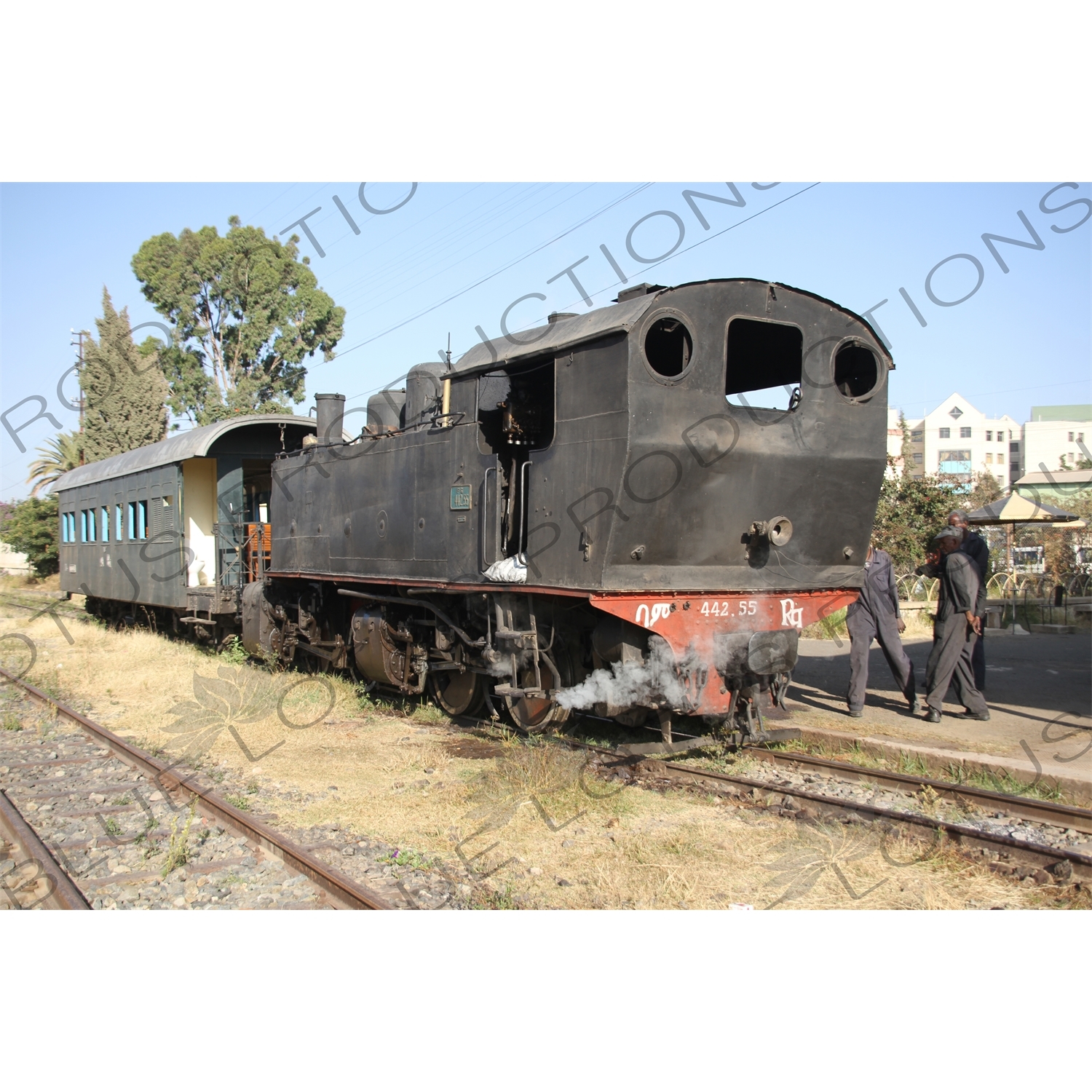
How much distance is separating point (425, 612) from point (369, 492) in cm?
151

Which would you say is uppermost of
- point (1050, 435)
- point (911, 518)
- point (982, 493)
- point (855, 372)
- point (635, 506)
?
point (1050, 435)

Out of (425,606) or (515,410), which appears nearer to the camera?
(515,410)

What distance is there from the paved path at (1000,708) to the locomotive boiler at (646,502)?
4.30 ft

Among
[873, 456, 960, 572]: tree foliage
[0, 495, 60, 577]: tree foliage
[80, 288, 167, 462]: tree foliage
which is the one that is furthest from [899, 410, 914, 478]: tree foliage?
[0, 495, 60, 577]: tree foliage

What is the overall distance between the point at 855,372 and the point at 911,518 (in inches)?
495

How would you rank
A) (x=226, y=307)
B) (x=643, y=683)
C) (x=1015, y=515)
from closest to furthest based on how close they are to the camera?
(x=643, y=683)
(x=1015, y=515)
(x=226, y=307)

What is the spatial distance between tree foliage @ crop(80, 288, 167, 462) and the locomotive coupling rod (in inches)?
998

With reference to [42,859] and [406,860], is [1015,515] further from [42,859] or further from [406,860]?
[42,859]

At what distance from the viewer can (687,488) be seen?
20.1 ft

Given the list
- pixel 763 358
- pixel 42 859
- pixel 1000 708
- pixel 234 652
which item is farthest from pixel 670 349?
pixel 234 652

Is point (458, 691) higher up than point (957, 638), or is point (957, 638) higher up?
point (957, 638)

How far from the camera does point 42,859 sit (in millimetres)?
4941

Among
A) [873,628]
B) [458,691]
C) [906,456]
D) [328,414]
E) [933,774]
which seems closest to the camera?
[933,774]

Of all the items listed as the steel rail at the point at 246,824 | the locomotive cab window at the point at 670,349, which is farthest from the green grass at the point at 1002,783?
the steel rail at the point at 246,824
